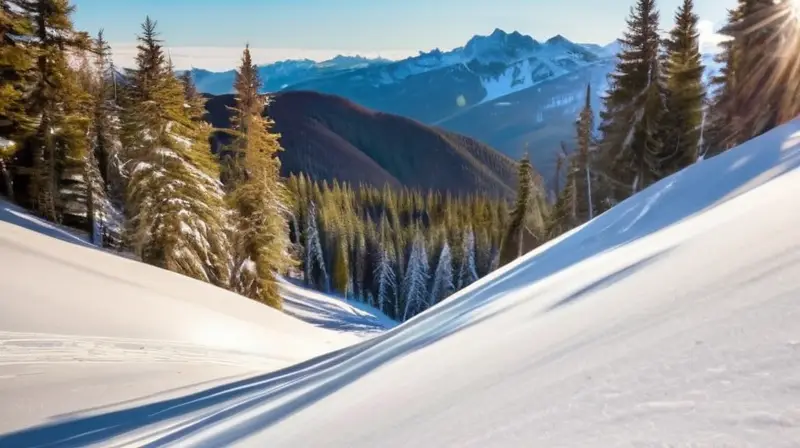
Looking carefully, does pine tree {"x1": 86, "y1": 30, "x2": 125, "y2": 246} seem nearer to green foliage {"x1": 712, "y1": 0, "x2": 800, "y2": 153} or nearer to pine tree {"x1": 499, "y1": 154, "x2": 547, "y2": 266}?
pine tree {"x1": 499, "y1": 154, "x2": 547, "y2": 266}

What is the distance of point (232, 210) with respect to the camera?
2006cm

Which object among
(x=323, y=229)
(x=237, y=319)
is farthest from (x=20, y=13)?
(x=323, y=229)

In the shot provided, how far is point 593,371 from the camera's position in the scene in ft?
9.53

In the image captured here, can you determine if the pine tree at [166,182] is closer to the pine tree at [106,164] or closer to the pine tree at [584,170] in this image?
the pine tree at [106,164]

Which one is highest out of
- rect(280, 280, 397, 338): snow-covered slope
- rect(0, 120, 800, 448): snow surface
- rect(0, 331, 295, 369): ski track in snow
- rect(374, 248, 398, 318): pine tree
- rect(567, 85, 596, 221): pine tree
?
rect(567, 85, 596, 221): pine tree

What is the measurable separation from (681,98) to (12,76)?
28311 millimetres

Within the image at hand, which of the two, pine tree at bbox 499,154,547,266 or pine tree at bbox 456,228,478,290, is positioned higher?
pine tree at bbox 499,154,547,266

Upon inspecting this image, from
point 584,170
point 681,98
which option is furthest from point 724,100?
point 584,170

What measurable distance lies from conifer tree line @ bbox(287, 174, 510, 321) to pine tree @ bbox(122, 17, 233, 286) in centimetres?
4016

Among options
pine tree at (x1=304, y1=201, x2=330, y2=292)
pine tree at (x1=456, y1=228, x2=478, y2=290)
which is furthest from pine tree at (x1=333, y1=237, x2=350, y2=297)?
pine tree at (x1=456, y1=228, x2=478, y2=290)

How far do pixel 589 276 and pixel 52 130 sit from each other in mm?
23995

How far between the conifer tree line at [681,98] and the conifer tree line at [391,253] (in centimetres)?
3767

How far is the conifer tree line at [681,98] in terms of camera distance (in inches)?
782

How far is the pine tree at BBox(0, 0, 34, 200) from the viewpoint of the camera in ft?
64.6
